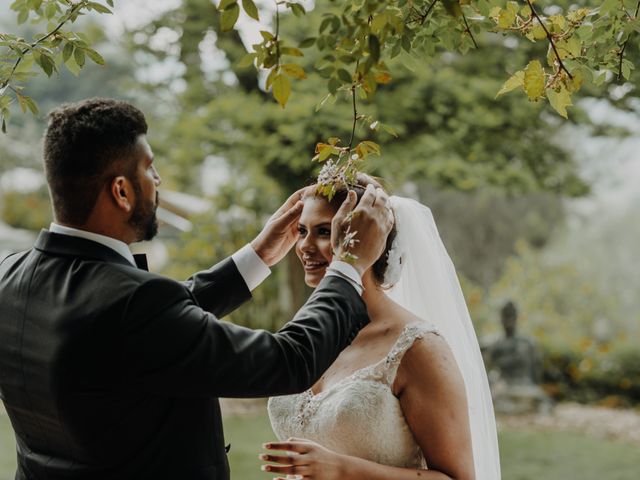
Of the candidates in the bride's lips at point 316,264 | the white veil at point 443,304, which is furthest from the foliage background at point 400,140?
the bride's lips at point 316,264

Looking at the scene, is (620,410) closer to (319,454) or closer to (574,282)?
(574,282)

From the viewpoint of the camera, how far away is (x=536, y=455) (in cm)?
811

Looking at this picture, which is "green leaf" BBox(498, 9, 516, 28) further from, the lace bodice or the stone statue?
the stone statue

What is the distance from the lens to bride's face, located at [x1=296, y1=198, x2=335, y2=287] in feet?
8.76

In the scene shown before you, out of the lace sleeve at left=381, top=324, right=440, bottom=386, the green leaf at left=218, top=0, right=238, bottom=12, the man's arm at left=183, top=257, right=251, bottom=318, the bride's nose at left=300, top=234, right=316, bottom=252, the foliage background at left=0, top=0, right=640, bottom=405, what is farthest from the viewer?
the foliage background at left=0, top=0, right=640, bottom=405

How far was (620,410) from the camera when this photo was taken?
10.5 metres

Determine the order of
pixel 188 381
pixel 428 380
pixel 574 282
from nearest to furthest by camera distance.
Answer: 1. pixel 188 381
2. pixel 428 380
3. pixel 574 282

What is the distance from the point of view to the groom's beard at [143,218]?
196 cm

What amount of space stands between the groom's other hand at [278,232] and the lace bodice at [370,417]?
0.52 meters

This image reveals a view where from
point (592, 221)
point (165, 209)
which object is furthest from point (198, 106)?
point (592, 221)

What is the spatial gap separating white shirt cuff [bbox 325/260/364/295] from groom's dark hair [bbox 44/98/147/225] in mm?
565

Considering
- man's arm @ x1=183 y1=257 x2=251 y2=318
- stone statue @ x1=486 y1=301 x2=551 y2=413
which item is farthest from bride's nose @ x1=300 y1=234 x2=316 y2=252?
stone statue @ x1=486 y1=301 x2=551 y2=413

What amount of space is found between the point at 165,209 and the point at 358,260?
35.3 feet

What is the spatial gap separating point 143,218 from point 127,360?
1.32 ft
